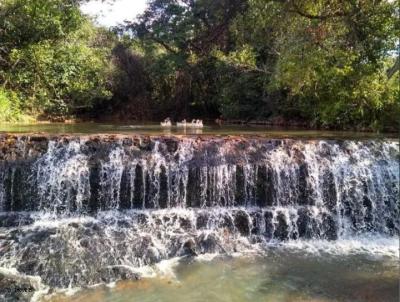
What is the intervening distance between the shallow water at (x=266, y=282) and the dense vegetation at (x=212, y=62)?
3.46 m

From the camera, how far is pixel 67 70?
18.6m

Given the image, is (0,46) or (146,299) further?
(0,46)

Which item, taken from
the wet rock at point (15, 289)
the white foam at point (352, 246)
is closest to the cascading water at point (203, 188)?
the white foam at point (352, 246)

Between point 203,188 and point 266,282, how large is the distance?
10.3 feet

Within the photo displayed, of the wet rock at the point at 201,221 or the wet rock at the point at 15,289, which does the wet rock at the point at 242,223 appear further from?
the wet rock at the point at 15,289

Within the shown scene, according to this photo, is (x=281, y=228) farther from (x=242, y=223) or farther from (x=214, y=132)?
(x=214, y=132)

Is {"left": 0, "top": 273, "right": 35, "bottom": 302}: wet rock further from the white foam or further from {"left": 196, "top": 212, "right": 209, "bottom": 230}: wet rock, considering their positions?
the white foam

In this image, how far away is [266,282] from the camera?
6129mm

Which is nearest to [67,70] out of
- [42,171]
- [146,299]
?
[42,171]

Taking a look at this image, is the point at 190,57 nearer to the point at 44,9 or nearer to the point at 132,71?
the point at 132,71

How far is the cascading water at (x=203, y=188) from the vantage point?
8297 millimetres

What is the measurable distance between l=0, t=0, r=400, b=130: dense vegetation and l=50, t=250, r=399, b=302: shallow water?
3464mm

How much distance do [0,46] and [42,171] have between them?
10.1 metres

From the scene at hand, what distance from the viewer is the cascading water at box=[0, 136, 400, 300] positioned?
27.2 ft
